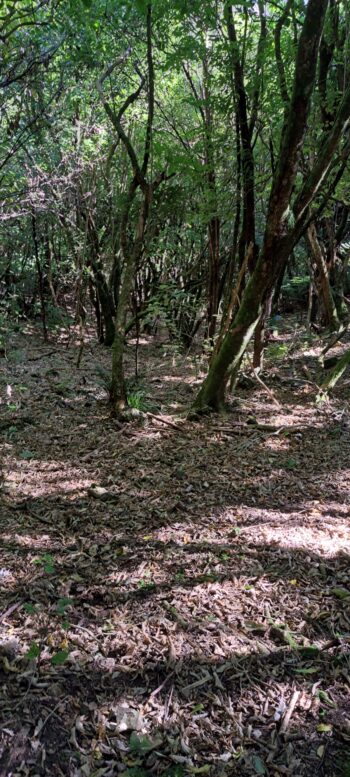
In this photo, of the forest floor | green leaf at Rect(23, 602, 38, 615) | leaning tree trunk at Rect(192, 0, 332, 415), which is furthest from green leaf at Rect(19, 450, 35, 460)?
green leaf at Rect(23, 602, 38, 615)

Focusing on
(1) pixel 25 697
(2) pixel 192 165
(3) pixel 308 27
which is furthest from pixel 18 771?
(2) pixel 192 165

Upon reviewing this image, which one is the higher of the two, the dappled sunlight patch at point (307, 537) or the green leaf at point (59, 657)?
the dappled sunlight patch at point (307, 537)

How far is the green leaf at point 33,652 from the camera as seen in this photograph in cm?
215

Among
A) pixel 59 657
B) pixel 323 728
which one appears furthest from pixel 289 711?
pixel 59 657

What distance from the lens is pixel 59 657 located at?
7.07ft

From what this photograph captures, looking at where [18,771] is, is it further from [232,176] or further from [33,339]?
[33,339]

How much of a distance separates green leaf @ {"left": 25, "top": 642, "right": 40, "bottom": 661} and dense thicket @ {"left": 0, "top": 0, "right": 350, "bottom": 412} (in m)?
3.38

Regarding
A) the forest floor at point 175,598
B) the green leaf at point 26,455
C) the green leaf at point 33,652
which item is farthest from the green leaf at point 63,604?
the green leaf at point 26,455

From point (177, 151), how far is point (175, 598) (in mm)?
5485

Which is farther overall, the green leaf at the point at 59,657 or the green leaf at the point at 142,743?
the green leaf at the point at 59,657

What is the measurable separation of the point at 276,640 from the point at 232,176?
5.06 m

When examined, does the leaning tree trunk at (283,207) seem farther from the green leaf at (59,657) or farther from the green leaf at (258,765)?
the green leaf at (258,765)

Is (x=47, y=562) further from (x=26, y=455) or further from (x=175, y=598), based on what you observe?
(x=26, y=455)

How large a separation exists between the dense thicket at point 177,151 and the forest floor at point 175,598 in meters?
1.23
